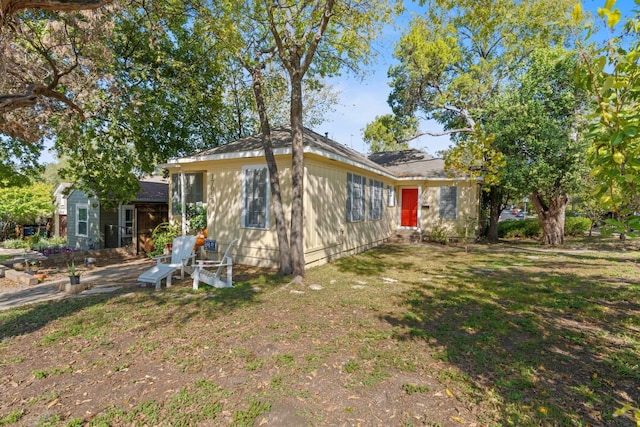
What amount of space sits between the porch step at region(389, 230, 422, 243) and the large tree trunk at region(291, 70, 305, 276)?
8.30m

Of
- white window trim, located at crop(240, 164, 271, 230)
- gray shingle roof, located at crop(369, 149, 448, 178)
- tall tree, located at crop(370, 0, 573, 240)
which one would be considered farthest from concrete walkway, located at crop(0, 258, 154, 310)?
tall tree, located at crop(370, 0, 573, 240)

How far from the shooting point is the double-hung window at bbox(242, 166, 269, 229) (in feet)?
28.5

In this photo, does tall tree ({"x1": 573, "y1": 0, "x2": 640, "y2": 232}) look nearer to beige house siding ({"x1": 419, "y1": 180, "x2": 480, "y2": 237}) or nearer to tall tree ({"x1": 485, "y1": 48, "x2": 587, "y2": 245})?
tall tree ({"x1": 485, "y1": 48, "x2": 587, "y2": 245})

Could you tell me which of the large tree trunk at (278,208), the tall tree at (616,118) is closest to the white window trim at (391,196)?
the large tree trunk at (278,208)

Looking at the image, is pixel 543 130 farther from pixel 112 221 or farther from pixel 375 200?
pixel 112 221

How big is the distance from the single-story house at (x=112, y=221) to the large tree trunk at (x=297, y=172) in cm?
929

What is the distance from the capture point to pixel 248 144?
9.27 metres

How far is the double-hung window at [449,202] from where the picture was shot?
47.0ft

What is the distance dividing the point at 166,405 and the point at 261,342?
1350mm

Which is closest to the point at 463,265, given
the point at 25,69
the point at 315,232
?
A: the point at 315,232

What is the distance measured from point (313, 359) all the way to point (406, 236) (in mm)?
11945

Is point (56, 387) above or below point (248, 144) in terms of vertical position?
below

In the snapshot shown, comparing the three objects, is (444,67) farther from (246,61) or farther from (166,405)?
(166,405)

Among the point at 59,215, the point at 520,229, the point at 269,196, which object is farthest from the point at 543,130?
the point at 59,215
